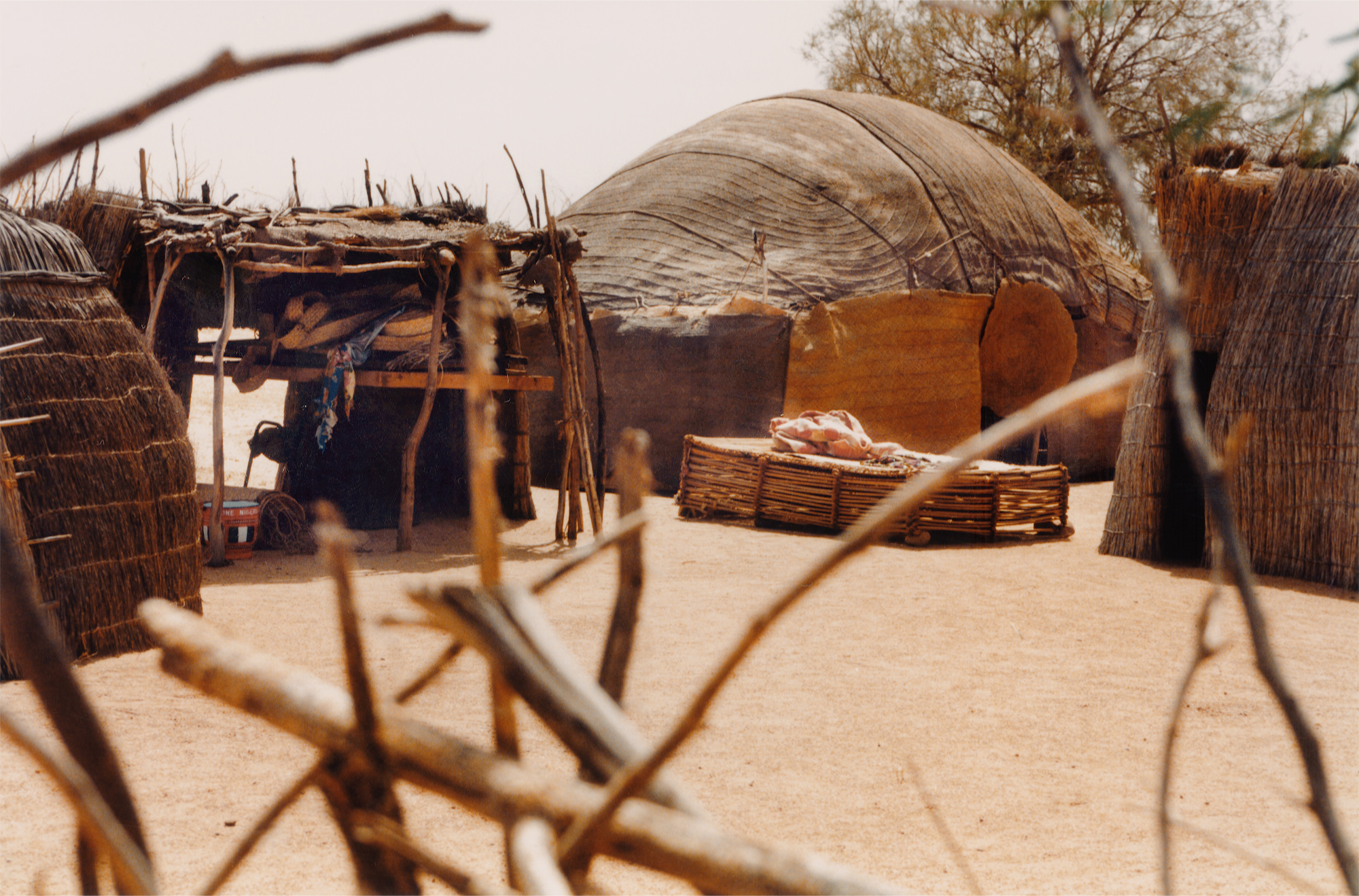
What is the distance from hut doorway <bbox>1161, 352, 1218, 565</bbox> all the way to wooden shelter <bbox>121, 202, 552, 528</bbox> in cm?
540

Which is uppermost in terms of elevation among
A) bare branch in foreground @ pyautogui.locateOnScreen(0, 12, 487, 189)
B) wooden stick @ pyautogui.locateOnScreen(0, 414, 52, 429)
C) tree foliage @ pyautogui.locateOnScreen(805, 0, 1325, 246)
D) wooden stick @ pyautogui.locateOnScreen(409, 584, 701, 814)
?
tree foliage @ pyautogui.locateOnScreen(805, 0, 1325, 246)

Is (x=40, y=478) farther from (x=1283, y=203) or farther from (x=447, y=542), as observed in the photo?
(x=1283, y=203)

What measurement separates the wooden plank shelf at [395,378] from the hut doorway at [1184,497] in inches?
211

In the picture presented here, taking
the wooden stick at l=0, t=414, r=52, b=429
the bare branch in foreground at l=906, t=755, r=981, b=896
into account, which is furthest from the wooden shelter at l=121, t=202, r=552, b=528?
the bare branch in foreground at l=906, t=755, r=981, b=896

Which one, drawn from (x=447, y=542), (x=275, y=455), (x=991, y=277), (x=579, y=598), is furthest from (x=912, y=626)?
(x=991, y=277)

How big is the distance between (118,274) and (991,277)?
10584 mm

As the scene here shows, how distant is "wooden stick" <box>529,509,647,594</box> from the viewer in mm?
926

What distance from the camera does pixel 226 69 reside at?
71 cm

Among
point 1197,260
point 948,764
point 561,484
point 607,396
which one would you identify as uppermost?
point 1197,260

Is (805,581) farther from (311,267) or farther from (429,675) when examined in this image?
(311,267)

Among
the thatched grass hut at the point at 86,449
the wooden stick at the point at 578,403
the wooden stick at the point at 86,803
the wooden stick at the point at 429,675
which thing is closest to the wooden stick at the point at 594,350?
the wooden stick at the point at 578,403

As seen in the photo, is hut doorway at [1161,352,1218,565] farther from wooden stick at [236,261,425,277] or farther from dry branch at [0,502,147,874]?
dry branch at [0,502,147,874]

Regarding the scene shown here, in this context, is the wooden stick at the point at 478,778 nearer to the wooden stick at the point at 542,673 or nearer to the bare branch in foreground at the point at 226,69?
the wooden stick at the point at 542,673

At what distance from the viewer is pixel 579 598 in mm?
6836
